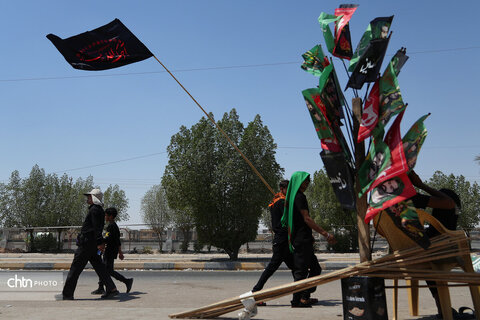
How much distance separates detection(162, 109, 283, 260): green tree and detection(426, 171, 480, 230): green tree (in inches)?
949

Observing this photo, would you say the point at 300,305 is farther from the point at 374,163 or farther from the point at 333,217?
the point at 333,217

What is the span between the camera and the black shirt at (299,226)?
542 cm

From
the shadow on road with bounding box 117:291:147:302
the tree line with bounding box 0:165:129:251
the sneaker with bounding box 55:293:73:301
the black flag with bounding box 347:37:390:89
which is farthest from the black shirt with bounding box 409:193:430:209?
the tree line with bounding box 0:165:129:251

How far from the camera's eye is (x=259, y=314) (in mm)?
4902

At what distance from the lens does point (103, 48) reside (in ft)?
21.5

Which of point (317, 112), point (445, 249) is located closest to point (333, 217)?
point (445, 249)

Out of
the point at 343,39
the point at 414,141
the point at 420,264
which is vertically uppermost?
the point at 343,39

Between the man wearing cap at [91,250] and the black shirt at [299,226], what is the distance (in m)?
3.30

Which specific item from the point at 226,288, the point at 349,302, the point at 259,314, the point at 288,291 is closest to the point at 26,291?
the point at 226,288

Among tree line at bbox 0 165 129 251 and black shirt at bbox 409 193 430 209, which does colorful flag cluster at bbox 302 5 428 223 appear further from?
tree line at bbox 0 165 129 251

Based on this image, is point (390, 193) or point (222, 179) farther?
point (222, 179)

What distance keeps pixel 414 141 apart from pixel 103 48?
16.2 ft

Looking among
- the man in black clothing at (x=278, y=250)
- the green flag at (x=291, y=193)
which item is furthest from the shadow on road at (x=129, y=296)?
the green flag at (x=291, y=193)

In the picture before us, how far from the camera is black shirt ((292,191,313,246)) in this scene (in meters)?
5.42
